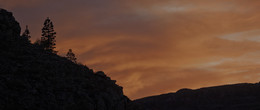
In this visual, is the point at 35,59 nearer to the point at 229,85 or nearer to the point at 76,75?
the point at 76,75

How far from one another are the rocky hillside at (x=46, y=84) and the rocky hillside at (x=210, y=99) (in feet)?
246

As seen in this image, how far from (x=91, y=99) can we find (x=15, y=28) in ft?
80.4

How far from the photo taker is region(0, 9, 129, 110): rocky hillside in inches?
1198

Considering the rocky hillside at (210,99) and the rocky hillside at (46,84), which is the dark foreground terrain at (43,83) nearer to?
the rocky hillside at (46,84)

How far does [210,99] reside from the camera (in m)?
123

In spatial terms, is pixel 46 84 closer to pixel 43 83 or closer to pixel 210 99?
pixel 43 83

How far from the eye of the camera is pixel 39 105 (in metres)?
30.2

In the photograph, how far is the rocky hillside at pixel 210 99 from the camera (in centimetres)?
11525

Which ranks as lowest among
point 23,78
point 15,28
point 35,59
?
point 23,78

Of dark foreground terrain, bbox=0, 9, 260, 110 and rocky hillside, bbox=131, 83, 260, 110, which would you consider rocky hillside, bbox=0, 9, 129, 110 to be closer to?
dark foreground terrain, bbox=0, 9, 260, 110

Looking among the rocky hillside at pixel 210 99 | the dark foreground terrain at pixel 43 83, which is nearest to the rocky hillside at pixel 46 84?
the dark foreground terrain at pixel 43 83

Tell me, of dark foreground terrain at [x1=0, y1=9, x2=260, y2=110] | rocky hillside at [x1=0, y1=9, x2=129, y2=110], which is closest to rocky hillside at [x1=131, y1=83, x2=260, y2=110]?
dark foreground terrain at [x1=0, y1=9, x2=260, y2=110]

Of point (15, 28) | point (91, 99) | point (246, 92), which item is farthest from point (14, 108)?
point (246, 92)

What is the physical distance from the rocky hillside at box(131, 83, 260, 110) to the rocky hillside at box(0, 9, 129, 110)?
75089mm
